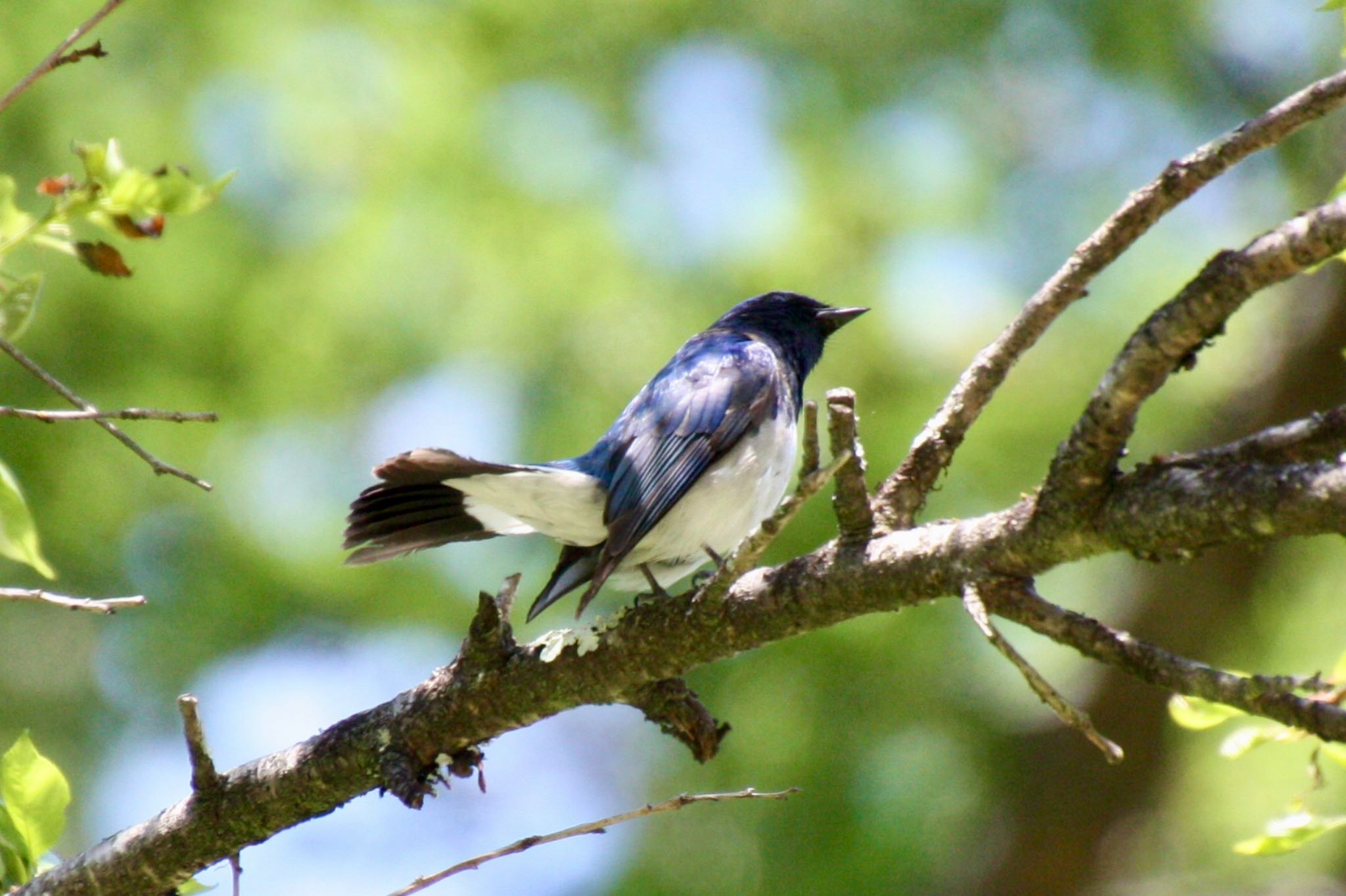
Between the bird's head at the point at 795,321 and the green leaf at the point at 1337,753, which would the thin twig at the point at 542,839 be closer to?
the green leaf at the point at 1337,753

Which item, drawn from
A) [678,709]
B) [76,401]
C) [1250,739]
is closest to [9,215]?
[76,401]

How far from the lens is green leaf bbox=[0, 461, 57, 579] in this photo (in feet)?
5.25

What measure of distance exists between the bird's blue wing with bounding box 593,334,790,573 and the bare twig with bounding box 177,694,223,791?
126cm

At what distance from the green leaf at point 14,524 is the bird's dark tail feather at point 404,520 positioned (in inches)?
83.1

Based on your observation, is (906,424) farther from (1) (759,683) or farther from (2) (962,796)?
(2) (962,796)

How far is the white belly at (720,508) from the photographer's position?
4.05 metres

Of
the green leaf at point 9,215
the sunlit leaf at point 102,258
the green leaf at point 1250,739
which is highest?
the sunlit leaf at point 102,258

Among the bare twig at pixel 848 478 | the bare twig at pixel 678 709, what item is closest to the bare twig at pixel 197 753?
the bare twig at pixel 678 709

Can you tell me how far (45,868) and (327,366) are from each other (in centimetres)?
393

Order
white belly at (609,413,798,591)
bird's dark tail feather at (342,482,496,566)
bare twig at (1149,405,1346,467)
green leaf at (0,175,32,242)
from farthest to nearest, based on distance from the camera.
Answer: white belly at (609,413,798,591) → bird's dark tail feather at (342,482,496,566) → bare twig at (1149,405,1346,467) → green leaf at (0,175,32,242)

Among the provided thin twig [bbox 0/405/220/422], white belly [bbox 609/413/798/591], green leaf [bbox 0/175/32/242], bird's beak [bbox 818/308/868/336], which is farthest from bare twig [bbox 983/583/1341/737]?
bird's beak [bbox 818/308/868/336]

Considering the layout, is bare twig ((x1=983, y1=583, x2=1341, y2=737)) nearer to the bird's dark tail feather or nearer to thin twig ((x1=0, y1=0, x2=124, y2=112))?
thin twig ((x1=0, y1=0, x2=124, y2=112))

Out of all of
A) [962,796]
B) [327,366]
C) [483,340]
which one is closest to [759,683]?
[962,796]

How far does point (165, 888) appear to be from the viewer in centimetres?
274
